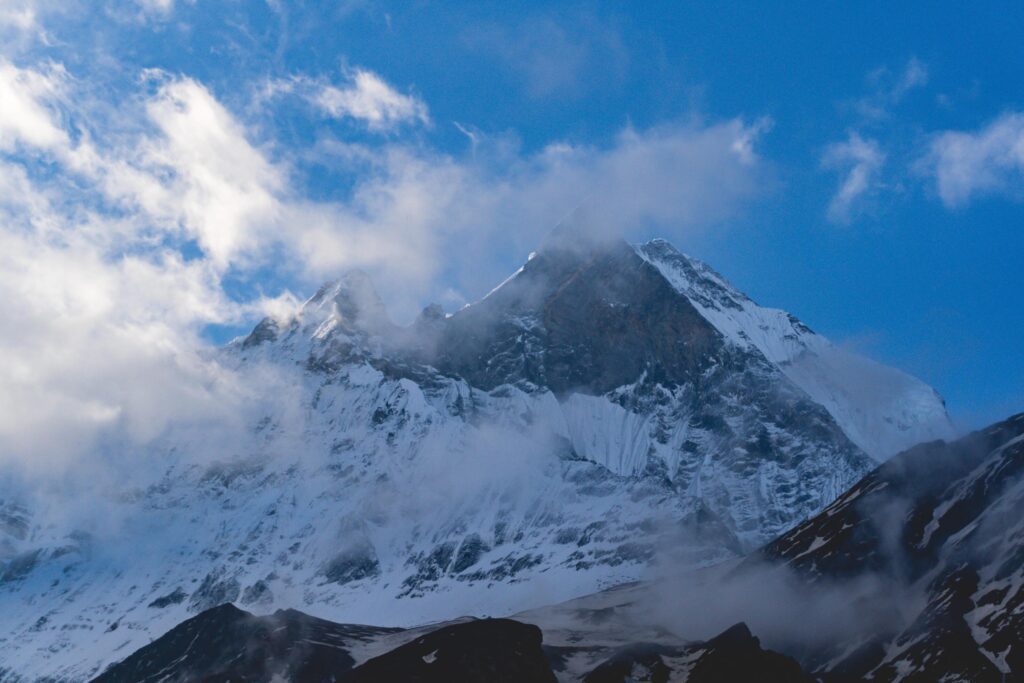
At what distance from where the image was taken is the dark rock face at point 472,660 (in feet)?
556

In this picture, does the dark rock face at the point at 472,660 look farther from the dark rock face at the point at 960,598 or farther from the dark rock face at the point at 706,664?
the dark rock face at the point at 960,598

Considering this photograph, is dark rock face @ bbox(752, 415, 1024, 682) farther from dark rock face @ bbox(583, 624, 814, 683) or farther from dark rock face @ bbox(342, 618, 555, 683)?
dark rock face @ bbox(342, 618, 555, 683)

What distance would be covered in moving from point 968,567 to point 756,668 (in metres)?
39.1

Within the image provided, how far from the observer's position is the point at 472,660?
564 ft

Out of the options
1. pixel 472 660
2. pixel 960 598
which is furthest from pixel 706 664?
A: pixel 960 598

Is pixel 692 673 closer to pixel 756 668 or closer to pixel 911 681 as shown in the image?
pixel 756 668

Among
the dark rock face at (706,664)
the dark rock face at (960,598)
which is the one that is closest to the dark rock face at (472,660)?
the dark rock face at (706,664)

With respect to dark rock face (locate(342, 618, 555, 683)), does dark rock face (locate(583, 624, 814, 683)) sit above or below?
below

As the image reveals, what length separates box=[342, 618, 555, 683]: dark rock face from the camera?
169375 mm

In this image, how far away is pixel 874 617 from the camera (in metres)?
186

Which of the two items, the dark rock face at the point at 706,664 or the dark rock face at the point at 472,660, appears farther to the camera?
the dark rock face at the point at 472,660

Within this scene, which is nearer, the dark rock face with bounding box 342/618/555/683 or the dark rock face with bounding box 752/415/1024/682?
the dark rock face with bounding box 752/415/1024/682

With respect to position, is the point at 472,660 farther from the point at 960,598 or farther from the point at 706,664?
the point at 960,598

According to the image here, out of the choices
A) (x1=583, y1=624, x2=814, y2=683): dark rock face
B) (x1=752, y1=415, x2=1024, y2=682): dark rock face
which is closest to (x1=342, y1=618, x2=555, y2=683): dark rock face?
(x1=583, y1=624, x2=814, y2=683): dark rock face
